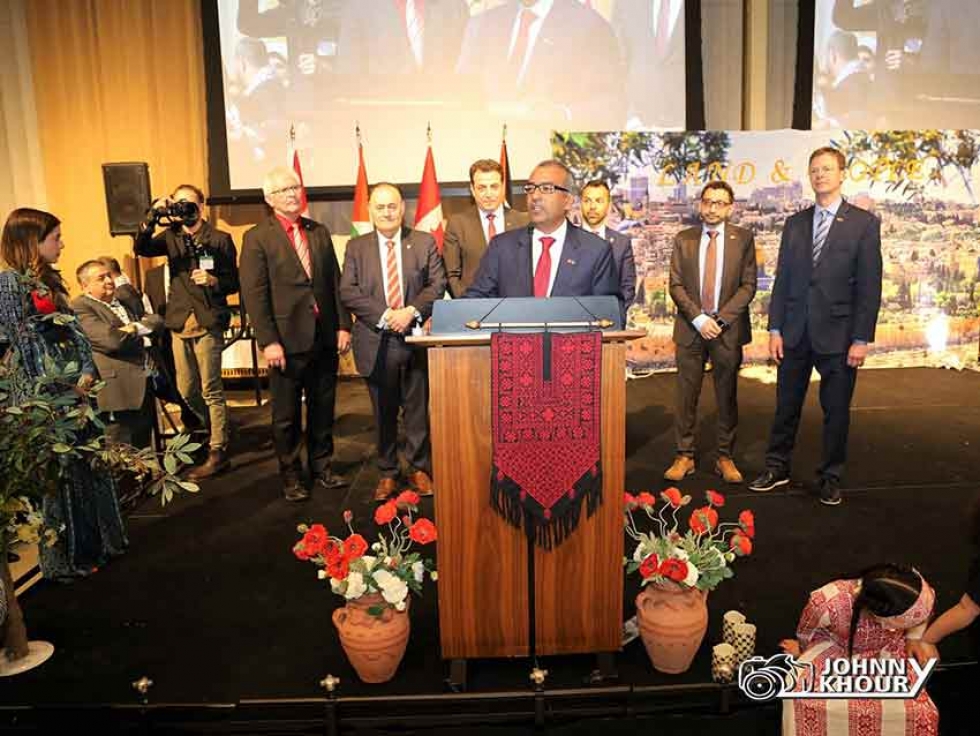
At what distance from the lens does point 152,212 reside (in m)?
4.56

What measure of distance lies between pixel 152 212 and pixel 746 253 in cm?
326

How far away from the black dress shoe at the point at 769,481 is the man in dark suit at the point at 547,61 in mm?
3929

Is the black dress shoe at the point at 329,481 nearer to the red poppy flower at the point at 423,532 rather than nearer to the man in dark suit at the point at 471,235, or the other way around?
the man in dark suit at the point at 471,235

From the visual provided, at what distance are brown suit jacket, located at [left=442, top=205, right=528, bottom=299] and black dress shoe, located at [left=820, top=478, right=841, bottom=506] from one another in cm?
202

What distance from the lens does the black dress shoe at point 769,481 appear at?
4020 millimetres

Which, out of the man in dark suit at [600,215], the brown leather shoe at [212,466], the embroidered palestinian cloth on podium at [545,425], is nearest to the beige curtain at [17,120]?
the brown leather shoe at [212,466]

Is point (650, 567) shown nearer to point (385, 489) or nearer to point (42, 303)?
point (385, 489)

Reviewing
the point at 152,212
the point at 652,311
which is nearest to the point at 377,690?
the point at 152,212

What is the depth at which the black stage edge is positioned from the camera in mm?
2324

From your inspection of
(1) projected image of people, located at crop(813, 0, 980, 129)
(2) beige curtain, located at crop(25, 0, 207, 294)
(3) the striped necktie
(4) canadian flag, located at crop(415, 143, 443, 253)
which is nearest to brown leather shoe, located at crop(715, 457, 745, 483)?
(3) the striped necktie

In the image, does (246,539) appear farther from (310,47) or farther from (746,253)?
(310,47)

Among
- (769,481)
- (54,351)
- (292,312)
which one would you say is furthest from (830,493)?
(54,351)

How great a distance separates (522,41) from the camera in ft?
22.3

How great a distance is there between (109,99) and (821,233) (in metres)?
5.63
